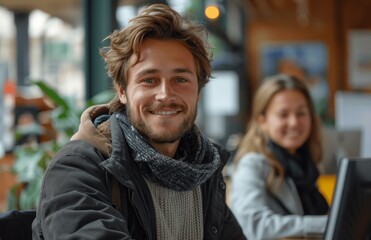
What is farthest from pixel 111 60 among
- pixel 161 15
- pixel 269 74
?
pixel 269 74

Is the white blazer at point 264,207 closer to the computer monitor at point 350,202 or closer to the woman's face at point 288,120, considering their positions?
the woman's face at point 288,120

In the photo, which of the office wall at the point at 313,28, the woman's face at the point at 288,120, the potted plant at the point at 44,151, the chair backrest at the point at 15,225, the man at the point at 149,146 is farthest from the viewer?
the office wall at the point at 313,28

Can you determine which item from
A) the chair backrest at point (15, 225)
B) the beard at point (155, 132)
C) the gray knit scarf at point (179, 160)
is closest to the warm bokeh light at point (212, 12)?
the gray knit scarf at point (179, 160)

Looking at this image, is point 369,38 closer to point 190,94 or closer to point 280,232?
point 280,232

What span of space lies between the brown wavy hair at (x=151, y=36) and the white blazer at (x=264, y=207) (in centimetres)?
91

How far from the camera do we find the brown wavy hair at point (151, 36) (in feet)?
4.75

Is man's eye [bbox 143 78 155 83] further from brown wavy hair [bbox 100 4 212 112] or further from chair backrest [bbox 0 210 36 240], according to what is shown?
chair backrest [bbox 0 210 36 240]

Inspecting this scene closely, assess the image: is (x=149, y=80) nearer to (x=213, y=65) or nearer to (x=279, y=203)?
(x=279, y=203)

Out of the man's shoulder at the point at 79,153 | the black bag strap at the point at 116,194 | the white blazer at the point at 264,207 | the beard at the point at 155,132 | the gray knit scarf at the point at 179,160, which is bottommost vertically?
the white blazer at the point at 264,207

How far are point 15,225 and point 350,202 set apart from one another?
0.75 meters

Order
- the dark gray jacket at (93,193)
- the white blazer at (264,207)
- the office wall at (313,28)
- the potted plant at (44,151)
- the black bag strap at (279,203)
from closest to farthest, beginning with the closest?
the dark gray jacket at (93,193) < the white blazer at (264,207) < the black bag strap at (279,203) < the potted plant at (44,151) < the office wall at (313,28)

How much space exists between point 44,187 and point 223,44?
29.4 ft

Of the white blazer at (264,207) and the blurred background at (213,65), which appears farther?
the blurred background at (213,65)

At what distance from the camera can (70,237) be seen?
3.88 feet
